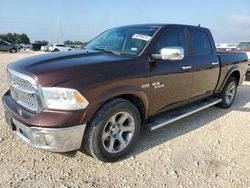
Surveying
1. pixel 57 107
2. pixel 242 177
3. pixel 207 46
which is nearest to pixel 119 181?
pixel 57 107

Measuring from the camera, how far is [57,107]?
2789 millimetres

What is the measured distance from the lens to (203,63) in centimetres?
472

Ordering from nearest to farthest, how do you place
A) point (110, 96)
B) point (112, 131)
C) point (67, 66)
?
point (67, 66) < point (110, 96) < point (112, 131)

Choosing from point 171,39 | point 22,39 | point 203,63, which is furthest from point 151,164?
point 22,39

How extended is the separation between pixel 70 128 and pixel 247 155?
2.63 m

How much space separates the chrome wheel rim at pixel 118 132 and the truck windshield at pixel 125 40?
964 mm

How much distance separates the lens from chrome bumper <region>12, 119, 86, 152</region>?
2797 mm

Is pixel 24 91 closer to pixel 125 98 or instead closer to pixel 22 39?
pixel 125 98

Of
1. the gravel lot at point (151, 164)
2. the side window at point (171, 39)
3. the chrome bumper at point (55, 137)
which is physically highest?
the side window at point (171, 39)

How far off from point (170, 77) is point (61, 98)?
1.84 meters

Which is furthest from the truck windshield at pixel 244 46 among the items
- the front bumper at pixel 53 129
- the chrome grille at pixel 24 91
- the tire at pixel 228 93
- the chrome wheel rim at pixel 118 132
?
the chrome grille at pixel 24 91

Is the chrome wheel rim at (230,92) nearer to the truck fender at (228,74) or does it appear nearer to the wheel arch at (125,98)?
the truck fender at (228,74)

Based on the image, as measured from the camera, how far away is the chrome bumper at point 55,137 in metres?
2.80

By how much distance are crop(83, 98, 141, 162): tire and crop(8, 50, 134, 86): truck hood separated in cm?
47
